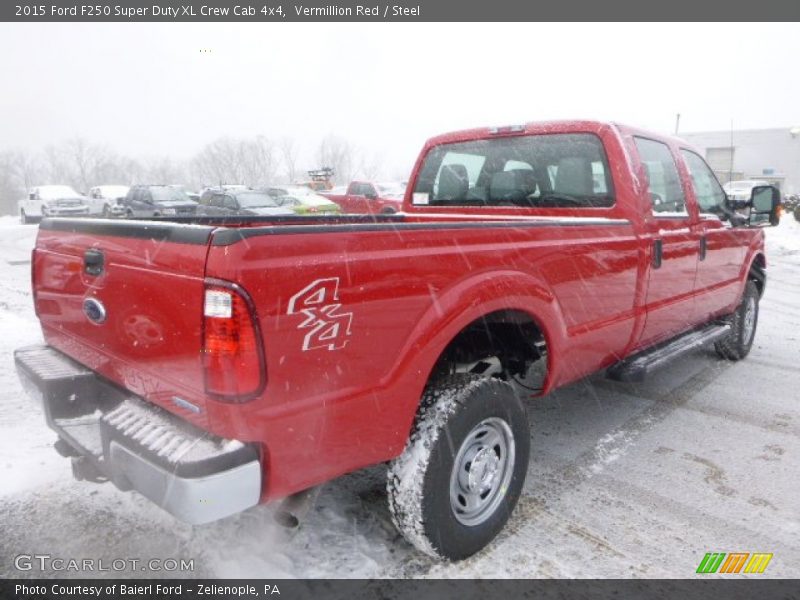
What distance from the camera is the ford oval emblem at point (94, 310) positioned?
7.52 feet

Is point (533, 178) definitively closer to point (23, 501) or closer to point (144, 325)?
point (144, 325)

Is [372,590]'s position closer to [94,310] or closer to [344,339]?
[344,339]

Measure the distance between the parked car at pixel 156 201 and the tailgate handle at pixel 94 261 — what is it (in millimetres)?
19543

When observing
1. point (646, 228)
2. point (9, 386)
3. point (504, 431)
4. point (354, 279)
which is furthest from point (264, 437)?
point (9, 386)

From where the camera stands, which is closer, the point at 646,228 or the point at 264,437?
the point at 264,437

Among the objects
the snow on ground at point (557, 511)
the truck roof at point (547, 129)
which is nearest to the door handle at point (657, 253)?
the truck roof at point (547, 129)

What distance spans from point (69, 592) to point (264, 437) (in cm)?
130

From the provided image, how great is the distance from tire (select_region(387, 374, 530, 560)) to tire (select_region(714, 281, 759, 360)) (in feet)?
12.4

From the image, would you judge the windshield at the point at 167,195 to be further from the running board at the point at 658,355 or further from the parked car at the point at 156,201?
the running board at the point at 658,355

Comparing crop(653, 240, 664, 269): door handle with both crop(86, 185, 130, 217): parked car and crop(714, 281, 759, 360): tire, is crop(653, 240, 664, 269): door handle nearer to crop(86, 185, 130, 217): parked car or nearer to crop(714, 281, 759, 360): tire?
crop(714, 281, 759, 360): tire

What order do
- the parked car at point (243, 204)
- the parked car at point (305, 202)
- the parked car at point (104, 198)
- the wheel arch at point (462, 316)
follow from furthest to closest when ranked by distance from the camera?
1. the parked car at point (104, 198)
2. the parked car at point (305, 202)
3. the parked car at point (243, 204)
4. the wheel arch at point (462, 316)

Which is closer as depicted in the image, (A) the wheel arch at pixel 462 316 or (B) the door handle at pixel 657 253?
(A) the wheel arch at pixel 462 316

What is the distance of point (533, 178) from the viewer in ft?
13.0

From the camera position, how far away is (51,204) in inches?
989
